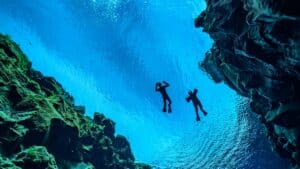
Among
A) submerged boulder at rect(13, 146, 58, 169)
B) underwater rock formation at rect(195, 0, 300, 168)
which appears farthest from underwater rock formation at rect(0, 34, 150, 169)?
underwater rock formation at rect(195, 0, 300, 168)

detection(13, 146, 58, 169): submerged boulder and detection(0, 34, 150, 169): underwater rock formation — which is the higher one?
detection(0, 34, 150, 169): underwater rock formation

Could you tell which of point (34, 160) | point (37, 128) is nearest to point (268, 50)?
point (34, 160)

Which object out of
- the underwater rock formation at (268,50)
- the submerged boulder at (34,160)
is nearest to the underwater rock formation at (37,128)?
the submerged boulder at (34,160)

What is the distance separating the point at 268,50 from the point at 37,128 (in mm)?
12708

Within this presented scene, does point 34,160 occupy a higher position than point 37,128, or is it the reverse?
point 37,128

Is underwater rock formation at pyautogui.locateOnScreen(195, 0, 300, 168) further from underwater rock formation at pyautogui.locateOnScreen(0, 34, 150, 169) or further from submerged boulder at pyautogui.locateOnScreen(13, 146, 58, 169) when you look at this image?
submerged boulder at pyautogui.locateOnScreen(13, 146, 58, 169)

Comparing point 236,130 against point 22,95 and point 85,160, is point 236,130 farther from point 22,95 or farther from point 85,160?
point 22,95

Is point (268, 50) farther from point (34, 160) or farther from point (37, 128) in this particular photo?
point (37, 128)

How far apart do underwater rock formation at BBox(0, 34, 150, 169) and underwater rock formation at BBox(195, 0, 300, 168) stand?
1086 cm

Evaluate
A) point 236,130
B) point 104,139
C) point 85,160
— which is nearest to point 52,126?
point 85,160

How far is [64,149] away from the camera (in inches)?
754

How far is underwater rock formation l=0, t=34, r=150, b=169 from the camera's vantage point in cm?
1396

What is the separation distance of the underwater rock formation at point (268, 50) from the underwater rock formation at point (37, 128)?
1086 cm

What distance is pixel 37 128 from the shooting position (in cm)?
1622
